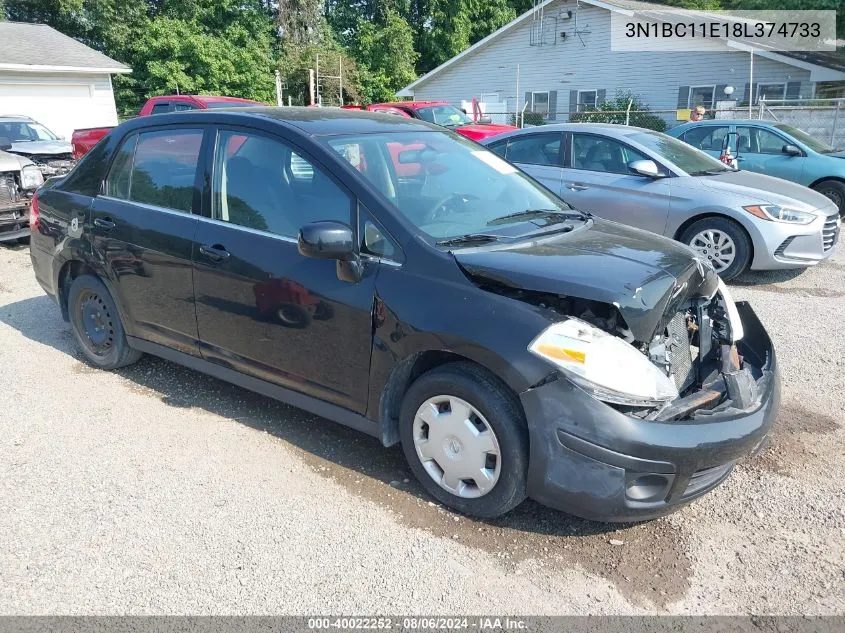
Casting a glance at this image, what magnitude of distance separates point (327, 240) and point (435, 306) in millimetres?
577

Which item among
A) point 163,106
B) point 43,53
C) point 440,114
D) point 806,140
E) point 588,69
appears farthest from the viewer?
point 588,69

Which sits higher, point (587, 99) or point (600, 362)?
point (587, 99)

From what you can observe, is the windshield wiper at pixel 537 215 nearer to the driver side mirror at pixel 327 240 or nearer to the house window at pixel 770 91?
the driver side mirror at pixel 327 240

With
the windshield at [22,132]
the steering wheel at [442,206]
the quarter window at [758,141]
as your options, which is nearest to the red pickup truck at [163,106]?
the windshield at [22,132]

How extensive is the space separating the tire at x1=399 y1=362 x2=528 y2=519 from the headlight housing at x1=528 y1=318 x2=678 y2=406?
0.97 ft

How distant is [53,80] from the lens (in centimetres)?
2402

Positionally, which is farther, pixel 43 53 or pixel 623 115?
pixel 43 53

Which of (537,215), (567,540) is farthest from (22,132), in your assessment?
(567,540)

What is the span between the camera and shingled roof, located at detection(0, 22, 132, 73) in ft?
74.6

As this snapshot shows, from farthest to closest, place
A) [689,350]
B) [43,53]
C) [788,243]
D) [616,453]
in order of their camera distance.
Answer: [43,53] < [788,243] < [689,350] < [616,453]

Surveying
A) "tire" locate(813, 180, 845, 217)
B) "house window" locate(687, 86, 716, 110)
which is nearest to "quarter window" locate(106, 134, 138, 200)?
"tire" locate(813, 180, 845, 217)

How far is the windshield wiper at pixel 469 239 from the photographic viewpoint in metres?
3.22

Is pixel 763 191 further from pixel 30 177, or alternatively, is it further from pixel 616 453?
pixel 30 177

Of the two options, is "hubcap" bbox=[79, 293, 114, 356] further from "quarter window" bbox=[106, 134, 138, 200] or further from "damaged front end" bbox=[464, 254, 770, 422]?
"damaged front end" bbox=[464, 254, 770, 422]
